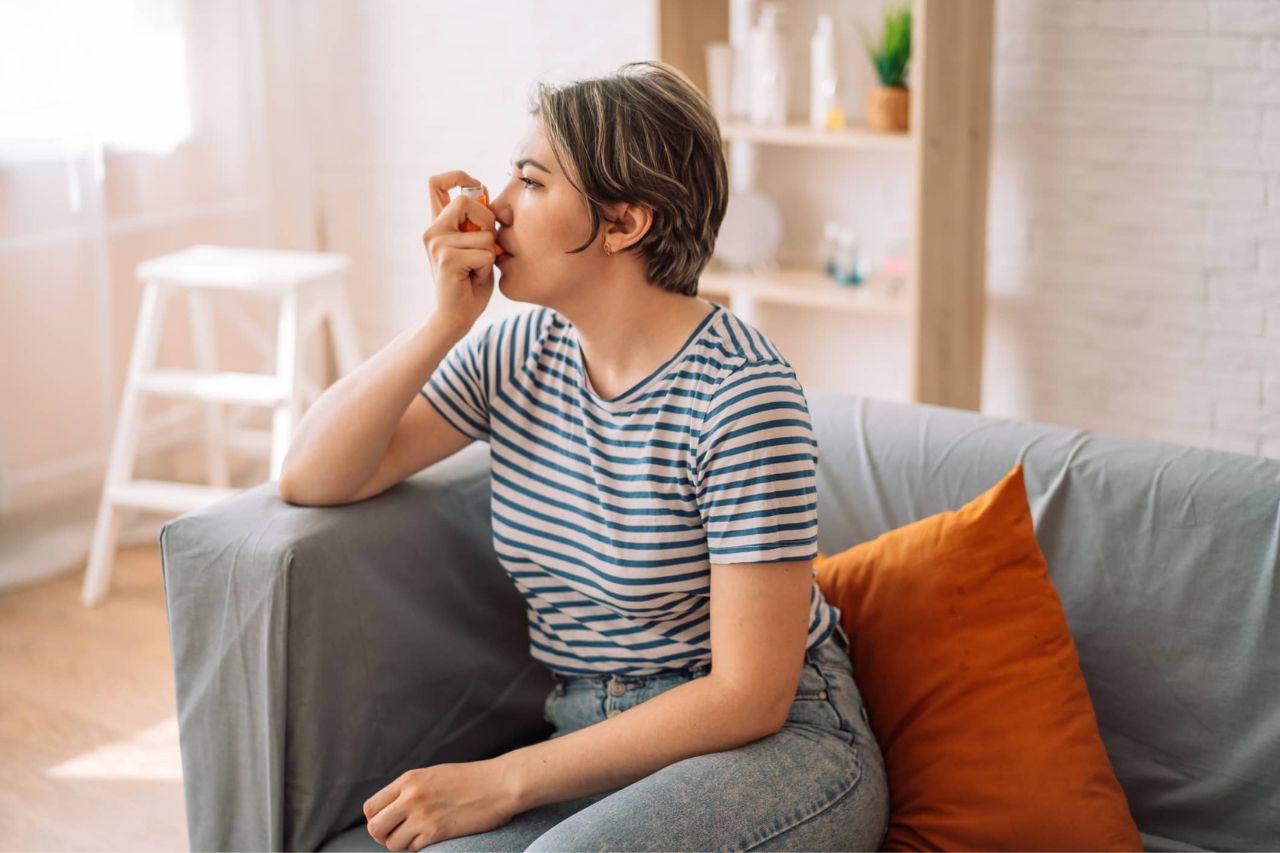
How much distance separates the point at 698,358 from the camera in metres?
1.39

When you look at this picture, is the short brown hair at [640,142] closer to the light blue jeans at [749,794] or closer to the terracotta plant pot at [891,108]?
the light blue jeans at [749,794]

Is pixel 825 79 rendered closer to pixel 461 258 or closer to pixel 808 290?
pixel 808 290

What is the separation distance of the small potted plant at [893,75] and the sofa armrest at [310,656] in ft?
5.04

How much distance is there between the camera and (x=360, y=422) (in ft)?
4.98

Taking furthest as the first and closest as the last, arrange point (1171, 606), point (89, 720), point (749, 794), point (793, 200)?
point (793, 200)
point (89, 720)
point (1171, 606)
point (749, 794)

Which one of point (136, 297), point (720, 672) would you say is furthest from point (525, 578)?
point (136, 297)

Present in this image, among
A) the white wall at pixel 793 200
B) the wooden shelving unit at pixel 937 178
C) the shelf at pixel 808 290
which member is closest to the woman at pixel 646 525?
the white wall at pixel 793 200

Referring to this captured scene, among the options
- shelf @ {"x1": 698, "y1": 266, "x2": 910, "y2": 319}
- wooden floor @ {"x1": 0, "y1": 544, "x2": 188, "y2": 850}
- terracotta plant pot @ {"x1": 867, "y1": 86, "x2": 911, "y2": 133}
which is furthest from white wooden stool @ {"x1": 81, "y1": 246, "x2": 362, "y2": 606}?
terracotta plant pot @ {"x1": 867, "y1": 86, "x2": 911, "y2": 133}

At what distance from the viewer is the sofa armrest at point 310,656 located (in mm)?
1450

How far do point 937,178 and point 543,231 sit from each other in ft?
4.76

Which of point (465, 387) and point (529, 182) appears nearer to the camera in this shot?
point (529, 182)

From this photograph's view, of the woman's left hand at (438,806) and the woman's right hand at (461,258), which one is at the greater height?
the woman's right hand at (461,258)

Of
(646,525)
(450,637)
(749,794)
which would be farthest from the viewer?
(450,637)

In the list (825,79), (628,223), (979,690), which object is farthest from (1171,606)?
(825,79)
